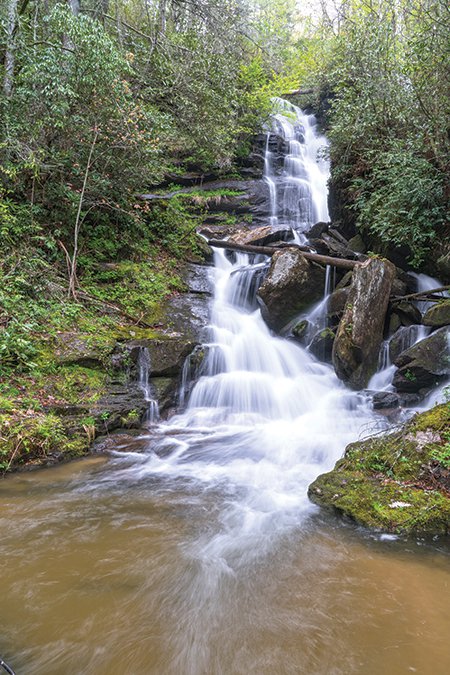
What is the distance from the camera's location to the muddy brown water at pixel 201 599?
2.04 meters

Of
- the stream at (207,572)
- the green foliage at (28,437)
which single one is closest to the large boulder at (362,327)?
the stream at (207,572)

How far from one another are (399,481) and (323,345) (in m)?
4.73

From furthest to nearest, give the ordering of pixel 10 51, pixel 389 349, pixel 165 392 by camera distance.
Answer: pixel 389 349, pixel 10 51, pixel 165 392

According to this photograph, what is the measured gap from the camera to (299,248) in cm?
1037

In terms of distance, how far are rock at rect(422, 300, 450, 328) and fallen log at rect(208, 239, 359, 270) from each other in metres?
1.75

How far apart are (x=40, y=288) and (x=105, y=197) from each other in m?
2.93

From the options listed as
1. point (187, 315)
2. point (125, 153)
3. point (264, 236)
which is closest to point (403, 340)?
point (187, 315)

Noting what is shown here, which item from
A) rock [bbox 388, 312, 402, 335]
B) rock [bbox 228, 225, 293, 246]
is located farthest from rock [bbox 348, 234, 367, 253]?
rock [bbox 388, 312, 402, 335]

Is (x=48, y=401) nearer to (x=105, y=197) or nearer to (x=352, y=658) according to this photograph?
(x=352, y=658)

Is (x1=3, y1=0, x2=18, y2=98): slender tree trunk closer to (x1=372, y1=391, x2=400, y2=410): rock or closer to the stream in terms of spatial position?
the stream

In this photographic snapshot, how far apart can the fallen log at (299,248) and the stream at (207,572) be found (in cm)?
398

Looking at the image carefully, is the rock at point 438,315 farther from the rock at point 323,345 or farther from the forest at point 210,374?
the rock at point 323,345

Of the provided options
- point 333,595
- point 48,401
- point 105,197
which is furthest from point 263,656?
point 105,197

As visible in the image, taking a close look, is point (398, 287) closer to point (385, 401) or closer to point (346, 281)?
point (346, 281)
